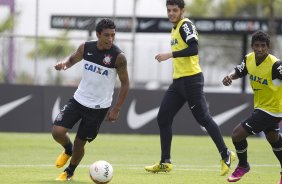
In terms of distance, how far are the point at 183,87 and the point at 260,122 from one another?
1645mm

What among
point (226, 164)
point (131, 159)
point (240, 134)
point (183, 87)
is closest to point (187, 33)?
point (183, 87)

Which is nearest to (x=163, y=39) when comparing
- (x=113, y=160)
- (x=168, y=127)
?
(x=113, y=160)

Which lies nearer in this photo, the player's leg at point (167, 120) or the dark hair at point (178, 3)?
the dark hair at point (178, 3)

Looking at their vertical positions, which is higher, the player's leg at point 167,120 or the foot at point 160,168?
the player's leg at point 167,120

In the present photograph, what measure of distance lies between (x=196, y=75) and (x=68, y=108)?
7.38 ft

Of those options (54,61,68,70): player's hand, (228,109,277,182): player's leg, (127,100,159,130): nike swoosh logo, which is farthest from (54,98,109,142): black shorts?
(127,100,159,130): nike swoosh logo

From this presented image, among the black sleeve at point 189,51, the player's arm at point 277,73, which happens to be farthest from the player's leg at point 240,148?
the black sleeve at point 189,51

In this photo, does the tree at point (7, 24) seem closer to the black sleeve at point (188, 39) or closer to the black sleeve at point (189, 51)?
the black sleeve at point (188, 39)

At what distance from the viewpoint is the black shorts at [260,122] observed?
11438 mm

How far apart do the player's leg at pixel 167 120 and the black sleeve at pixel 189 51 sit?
70 cm

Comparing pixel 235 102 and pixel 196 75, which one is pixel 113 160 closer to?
pixel 196 75

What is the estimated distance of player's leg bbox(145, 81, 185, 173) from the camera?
1273cm

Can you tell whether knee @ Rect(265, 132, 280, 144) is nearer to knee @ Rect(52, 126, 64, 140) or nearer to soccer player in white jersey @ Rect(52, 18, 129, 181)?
soccer player in white jersey @ Rect(52, 18, 129, 181)

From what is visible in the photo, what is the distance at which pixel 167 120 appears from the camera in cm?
1282
